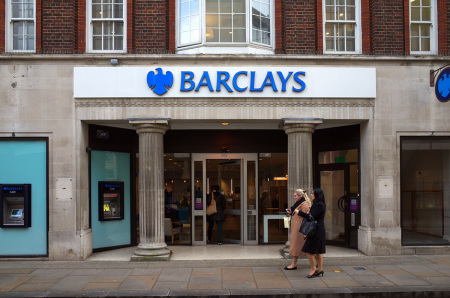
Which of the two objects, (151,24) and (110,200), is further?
(110,200)

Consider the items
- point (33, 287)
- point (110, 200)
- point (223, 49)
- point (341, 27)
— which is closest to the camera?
point (33, 287)

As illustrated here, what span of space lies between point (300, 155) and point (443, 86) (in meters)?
4.06

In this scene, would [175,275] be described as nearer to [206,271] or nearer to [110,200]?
[206,271]

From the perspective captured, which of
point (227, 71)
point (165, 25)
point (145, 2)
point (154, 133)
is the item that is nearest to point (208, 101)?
point (227, 71)

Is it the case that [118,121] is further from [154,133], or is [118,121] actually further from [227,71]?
[227,71]

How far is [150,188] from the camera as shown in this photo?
392 inches

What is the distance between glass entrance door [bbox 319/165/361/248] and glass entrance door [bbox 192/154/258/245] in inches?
82.9

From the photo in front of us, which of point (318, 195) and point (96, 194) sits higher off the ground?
point (318, 195)

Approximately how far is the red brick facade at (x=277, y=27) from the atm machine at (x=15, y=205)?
346cm

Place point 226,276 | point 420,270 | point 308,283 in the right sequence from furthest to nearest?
point 420,270, point 226,276, point 308,283

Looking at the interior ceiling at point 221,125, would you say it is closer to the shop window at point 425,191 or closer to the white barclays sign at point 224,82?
the white barclays sign at point 224,82

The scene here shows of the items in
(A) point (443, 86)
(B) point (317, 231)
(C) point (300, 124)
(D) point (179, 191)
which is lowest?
(B) point (317, 231)

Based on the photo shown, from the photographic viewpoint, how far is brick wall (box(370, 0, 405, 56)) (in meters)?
10.5

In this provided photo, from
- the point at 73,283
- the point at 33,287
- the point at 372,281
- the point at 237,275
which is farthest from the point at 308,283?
the point at 33,287
